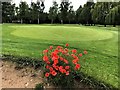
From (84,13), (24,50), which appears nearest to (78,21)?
(84,13)

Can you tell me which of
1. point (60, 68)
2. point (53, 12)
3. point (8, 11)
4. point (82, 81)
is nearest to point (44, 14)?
point (53, 12)

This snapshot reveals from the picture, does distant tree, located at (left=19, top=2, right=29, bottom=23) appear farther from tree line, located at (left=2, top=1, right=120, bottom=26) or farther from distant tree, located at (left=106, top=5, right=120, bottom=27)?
distant tree, located at (left=106, top=5, right=120, bottom=27)

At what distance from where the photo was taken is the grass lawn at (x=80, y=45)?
18.0ft

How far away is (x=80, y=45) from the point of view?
7.31 m

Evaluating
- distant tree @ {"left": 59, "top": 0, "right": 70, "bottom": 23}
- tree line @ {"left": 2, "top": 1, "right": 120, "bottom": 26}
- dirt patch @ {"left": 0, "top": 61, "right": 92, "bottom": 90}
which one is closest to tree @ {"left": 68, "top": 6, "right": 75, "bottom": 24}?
tree line @ {"left": 2, "top": 1, "right": 120, "bottom": 26}

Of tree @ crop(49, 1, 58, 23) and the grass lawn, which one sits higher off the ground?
tree @ crop(49, 1, 58, 23)

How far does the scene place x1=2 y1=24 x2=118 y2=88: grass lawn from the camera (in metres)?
5.50

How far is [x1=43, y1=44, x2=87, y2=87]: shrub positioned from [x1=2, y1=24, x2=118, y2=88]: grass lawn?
648mm

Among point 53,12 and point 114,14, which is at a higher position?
point 53,12

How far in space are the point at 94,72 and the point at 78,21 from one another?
26970 mm

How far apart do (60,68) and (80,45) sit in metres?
2.92

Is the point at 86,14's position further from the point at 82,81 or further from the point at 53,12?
the point at 82,81

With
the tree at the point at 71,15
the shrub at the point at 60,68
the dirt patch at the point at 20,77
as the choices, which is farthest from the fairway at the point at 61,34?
the tree at the point at 71,15

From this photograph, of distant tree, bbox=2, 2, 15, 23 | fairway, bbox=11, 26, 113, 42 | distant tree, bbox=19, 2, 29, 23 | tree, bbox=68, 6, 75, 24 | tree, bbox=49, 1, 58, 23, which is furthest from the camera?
tree, bbox=68, 6, 75, 24
